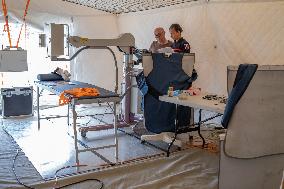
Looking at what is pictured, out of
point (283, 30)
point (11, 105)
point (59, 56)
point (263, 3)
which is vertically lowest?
point (11, 105)

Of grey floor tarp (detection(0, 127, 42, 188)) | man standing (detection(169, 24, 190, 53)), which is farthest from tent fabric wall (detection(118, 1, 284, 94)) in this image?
grey floor tarp (detection(0, 127, 42, 188))

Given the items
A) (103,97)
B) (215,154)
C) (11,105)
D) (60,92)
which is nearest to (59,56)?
(60,92)

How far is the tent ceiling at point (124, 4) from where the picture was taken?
5.40m

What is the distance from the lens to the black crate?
5094mm

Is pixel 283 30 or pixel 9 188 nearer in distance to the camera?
pixel 9 188

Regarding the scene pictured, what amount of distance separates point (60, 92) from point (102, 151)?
0.85 meters

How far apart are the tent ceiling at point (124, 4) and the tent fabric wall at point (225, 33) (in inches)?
4.5

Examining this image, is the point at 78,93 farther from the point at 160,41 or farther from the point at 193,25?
the point at 193,25

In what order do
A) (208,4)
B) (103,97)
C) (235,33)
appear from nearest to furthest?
(103,97), (235,33), (208,4)

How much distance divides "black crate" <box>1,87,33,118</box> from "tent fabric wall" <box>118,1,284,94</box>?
2.57 metres

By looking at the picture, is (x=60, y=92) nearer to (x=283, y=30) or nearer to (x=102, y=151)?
(x=102, y=151)

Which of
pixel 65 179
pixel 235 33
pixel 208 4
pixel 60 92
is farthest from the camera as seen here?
pixel 208 4

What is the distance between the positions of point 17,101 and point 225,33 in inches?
136

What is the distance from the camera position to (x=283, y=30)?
3869mm
